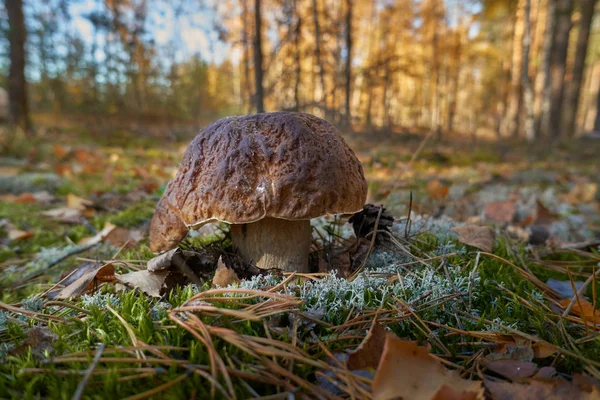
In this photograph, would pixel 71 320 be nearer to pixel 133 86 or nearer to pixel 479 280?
pixel 479 280

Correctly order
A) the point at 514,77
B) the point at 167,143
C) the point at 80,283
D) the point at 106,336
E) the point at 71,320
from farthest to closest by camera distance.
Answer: the point at 514,77 → the point at 167,143 → the point at 80,283 → the point at 71,320 → the point at 106,336

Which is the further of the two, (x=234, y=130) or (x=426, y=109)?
(x=426, y=109)

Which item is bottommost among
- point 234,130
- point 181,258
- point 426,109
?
point 181,258

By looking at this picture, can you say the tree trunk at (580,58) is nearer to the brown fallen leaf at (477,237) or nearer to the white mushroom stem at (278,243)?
the brown fallen leaf at (477,237)

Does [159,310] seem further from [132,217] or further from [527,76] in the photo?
[527,76]

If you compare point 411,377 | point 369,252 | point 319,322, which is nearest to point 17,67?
point 369,252

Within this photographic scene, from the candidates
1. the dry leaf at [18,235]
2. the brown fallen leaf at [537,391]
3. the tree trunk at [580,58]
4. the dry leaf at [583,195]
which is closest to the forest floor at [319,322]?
the brown fallen leaf at [537,391]

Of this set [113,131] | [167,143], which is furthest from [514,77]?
[113,131]

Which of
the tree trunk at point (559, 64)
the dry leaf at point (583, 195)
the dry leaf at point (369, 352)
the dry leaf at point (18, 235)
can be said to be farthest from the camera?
the tree trunk at point (559, 64)
